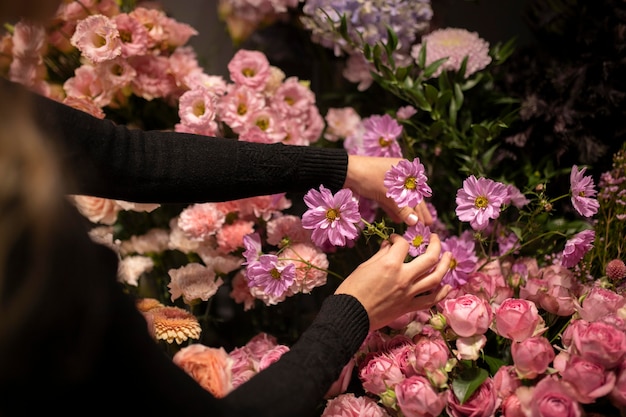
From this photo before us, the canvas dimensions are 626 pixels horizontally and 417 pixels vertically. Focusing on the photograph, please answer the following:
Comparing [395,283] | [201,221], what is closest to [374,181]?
[395,283]

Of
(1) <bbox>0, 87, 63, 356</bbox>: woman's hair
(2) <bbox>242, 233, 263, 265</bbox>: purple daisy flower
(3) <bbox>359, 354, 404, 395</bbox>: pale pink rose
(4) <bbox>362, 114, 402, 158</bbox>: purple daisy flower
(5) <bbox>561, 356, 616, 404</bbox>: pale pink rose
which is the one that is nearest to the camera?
(1) <bbox>0, 87, 63, 356</bbox>: woman's hair

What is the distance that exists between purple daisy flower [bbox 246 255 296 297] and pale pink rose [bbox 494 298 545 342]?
28 cm

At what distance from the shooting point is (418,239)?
0.87 m

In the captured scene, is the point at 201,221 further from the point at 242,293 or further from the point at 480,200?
the point at 480,200

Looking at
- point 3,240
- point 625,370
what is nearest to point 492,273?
point 625,370

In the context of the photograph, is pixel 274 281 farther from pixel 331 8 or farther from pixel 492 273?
pixel 331 8

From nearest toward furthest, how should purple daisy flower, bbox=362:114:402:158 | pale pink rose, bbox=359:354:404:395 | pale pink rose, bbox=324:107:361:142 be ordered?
pale pink rose, bbox=359:354:404:395 < purple daisy flower, bbox=362:114:402:158 < pale pink rose, bbox=324:107:361:142

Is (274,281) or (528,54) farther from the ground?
(528,54)

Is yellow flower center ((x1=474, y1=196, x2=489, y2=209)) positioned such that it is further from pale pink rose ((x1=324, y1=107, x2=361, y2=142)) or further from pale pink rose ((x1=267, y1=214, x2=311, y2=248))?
pale pink rose ((x1=324, y1=107, x2=361, y2=142))

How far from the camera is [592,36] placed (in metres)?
1.08

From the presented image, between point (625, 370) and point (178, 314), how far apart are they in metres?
0.59

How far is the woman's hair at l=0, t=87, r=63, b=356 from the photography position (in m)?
0.50

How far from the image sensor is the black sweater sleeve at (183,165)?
85 cm

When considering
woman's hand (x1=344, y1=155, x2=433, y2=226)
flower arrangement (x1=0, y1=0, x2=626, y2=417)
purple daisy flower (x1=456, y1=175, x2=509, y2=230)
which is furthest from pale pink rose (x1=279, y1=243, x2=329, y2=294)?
purple daisy flower (x1=456, y1=175, x2=509, y2=230)
